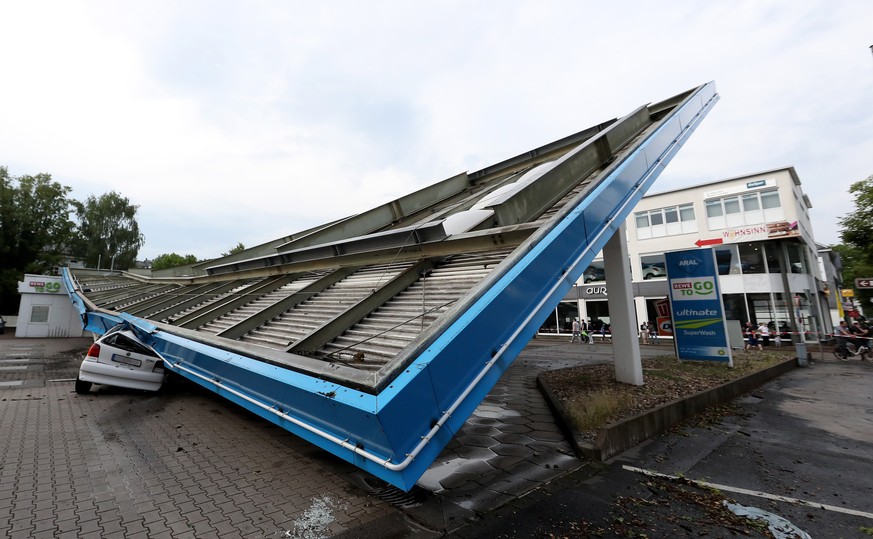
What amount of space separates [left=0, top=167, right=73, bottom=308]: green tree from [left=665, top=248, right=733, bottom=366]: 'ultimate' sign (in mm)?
45399

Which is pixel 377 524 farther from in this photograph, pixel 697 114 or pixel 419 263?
pixel 697 114

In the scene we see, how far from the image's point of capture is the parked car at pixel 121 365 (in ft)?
23.5

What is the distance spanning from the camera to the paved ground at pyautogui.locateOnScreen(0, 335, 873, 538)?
311cm

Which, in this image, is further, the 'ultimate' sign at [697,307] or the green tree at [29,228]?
the green tree at [29,228]

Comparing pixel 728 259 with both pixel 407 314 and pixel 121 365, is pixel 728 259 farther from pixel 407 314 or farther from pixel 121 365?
pixel 121 365

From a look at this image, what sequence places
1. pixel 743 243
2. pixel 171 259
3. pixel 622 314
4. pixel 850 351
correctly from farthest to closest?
pixel 171 259, pixel 743 243, pixel 850 351, pixel 622 314

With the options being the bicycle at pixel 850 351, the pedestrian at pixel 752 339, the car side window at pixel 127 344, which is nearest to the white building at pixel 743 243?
the pedestrian at pixel 752 339

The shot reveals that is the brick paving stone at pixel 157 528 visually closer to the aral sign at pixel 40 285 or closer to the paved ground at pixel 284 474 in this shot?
the paved ground at pixel 284 474

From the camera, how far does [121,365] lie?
729 cm

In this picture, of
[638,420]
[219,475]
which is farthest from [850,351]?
[219,475]

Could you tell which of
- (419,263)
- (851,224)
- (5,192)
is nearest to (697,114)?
(419,263)

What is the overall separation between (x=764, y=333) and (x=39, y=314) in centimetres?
4463

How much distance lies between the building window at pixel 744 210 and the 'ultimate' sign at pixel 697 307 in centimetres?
1753

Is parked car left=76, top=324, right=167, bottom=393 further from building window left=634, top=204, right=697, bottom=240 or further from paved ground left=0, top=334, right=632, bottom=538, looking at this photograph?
building window left=634, top=204, right=697, bottom=240
